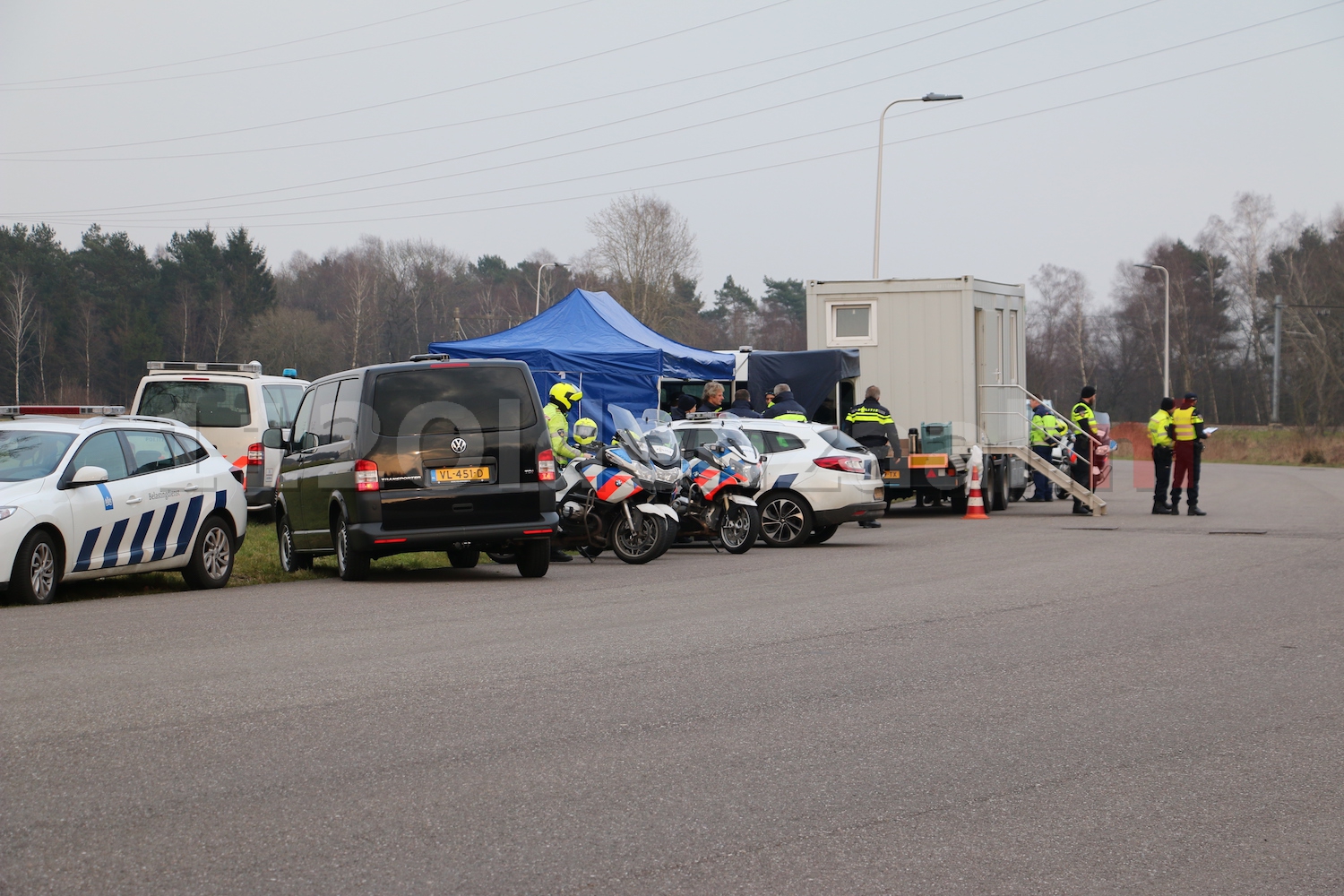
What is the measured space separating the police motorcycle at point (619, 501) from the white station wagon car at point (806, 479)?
2310 millimetres

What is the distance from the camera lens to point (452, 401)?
12.2 meters

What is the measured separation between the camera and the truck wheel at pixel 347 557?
40.8ft

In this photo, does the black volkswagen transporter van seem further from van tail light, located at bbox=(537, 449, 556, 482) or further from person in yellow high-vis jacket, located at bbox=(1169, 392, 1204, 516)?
person in yellow high-vis jacket, located at bbox=(1169, 392, 1204, 516)

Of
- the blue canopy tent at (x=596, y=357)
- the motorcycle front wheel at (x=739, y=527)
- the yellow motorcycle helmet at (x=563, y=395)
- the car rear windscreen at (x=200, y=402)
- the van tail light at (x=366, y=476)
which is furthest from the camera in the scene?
the blue canopy tent at (x=596, y=357)

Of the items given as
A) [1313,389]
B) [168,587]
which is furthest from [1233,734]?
[1313,389]

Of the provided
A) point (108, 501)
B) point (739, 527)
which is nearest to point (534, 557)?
point (739, 527)

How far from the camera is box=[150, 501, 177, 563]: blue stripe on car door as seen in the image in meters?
11.7

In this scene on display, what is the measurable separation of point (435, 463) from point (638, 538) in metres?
3.00

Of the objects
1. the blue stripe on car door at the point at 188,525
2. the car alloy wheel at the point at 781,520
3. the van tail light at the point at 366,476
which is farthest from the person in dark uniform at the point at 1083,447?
the blue stripe on car door at the point at 188,525

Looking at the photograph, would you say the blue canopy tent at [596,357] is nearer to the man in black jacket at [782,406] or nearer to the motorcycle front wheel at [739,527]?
the man in black jacket at [782,406]

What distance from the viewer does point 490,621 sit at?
9523 mm

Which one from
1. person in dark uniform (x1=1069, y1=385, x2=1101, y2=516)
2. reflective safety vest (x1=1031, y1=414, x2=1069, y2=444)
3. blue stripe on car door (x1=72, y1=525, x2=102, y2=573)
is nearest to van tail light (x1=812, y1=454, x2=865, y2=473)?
person in dark uniform (x1=1069, y1=385, x2=1101, y2=516)

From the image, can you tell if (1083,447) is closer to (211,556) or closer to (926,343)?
(926,343)

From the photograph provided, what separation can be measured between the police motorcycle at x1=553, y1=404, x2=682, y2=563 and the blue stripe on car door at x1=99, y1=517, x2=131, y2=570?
4.49 metres
